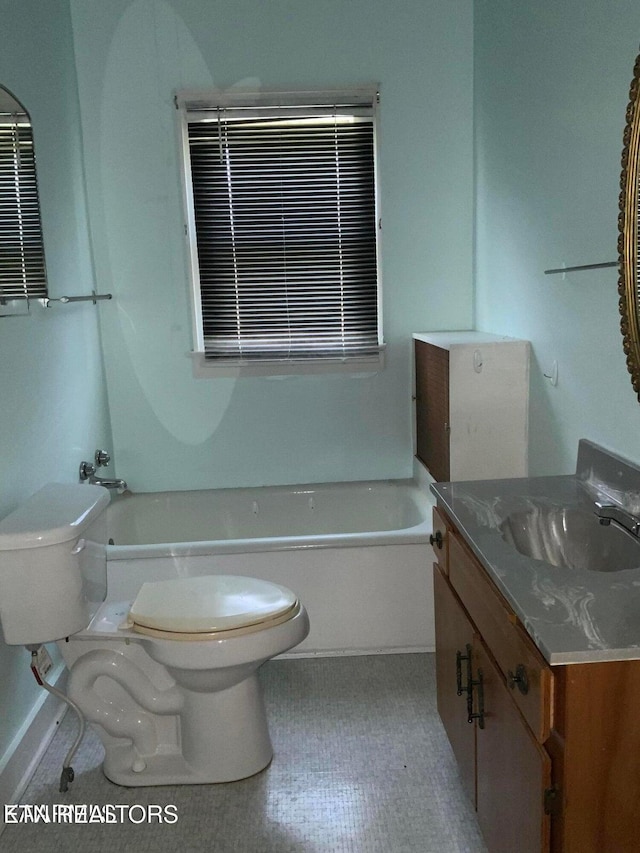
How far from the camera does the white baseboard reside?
2.05m

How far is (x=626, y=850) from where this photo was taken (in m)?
1.17

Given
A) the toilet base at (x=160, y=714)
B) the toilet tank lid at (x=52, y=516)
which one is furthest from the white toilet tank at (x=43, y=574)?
the toilet base at (x=160, y=714)

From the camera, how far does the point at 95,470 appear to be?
3064mm

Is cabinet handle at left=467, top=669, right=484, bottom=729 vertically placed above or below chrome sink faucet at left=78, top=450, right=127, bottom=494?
below

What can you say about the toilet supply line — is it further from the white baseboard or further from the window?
the window

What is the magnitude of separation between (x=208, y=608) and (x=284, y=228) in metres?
1.83

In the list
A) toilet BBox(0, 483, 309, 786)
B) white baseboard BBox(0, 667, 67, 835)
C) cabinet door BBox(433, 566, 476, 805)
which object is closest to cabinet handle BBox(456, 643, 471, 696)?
cabinet door BBox(433, 566, 476, 805)

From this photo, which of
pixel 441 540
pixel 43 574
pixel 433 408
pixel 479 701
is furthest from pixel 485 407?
pixel 43 574

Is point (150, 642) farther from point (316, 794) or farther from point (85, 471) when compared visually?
point (85, 471)

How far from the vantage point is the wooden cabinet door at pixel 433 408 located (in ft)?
9.00

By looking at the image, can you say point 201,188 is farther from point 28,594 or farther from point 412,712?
point 412,712

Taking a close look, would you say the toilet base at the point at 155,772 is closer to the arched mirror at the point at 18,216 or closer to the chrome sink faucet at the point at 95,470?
the chrome sink faucet at the point at 95,470

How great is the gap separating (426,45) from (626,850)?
296 centimetres

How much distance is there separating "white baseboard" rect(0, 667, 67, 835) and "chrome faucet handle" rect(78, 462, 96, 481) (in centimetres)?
73
